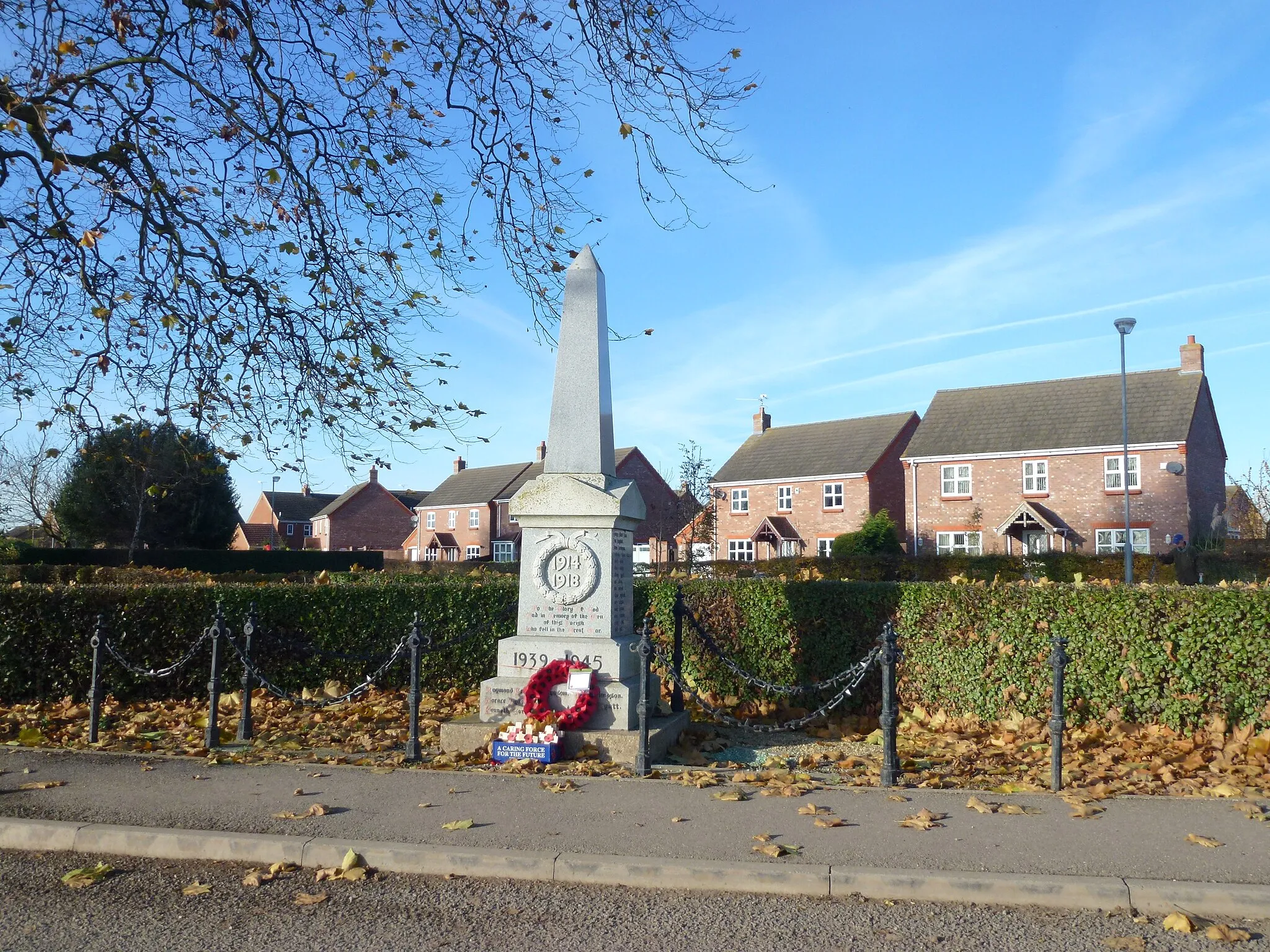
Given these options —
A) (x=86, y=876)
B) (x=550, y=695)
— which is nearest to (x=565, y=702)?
(x=550, y=695)

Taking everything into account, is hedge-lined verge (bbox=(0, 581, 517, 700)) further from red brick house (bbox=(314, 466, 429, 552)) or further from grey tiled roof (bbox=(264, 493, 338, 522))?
grey tiled roof (bbox=(264, 493, 338, 522))

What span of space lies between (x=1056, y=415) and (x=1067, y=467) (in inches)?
108

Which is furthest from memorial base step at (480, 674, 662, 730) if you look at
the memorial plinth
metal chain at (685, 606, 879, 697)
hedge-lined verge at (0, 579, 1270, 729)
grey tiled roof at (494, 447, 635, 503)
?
grey tiled roof at (494, 447, 635, 503)

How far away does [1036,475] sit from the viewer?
122ft

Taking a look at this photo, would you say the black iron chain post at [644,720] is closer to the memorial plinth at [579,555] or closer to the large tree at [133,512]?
the memorial plinth at [579,555]

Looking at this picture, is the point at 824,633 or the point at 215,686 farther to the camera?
the point at 824,633

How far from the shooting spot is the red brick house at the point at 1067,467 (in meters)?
34.6

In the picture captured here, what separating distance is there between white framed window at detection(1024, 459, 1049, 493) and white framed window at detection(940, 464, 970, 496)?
2232mm

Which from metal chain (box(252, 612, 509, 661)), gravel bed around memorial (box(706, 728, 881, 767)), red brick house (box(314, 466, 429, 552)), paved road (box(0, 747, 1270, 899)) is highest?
red brick house (box(314, 466, 429, 552))

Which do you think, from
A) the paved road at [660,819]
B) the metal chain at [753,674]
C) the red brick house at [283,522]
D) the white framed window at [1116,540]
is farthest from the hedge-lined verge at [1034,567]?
the red brick house at [283,522]

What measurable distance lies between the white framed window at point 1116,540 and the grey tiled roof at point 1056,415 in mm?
3371

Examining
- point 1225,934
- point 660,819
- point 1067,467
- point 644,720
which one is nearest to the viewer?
point 1225,934

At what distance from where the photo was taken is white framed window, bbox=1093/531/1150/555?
3478cm

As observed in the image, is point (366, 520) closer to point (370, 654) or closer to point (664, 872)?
point (370, 654)
